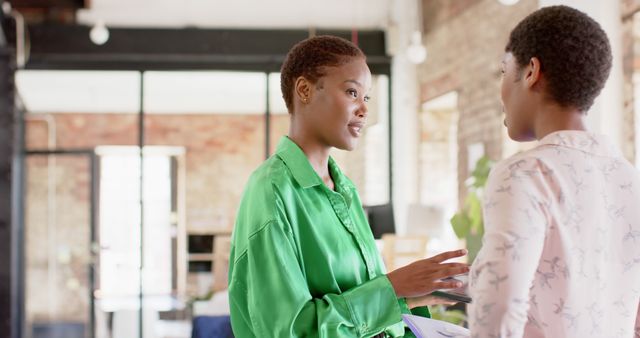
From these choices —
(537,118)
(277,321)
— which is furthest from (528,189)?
(277,321)

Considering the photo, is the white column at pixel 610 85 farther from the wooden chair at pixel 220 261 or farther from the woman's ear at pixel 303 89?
the wooden chair at pixel 220 261

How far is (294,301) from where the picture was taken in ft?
3.89

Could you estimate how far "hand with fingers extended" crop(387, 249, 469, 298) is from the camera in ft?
3.92

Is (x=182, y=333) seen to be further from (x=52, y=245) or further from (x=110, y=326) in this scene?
(x=52, y=245)

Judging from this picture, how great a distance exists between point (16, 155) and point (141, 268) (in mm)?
1480

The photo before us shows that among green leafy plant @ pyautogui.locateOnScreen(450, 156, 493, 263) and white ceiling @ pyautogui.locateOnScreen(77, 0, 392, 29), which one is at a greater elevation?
white ceiling @ pyautogui.locateOnScreen(77, 0, 392, 29)

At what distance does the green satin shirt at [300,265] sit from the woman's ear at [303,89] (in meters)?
0.08

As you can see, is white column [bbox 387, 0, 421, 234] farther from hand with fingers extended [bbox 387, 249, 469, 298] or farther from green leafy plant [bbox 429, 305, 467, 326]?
hand with fingers extended [bbox 387, 249, 469, 298]

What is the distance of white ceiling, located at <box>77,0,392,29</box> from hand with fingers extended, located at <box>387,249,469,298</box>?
6.72 m

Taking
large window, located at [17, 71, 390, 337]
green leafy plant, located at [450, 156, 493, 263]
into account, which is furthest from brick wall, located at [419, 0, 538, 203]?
large window, located at [17, 71, 390, 337]

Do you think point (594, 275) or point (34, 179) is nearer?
point (594, 275)

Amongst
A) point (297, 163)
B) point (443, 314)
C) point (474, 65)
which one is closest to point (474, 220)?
point (443, 314)

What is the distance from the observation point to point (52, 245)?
806 cm

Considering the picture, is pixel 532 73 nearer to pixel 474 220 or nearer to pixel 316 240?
pixel 316 240
